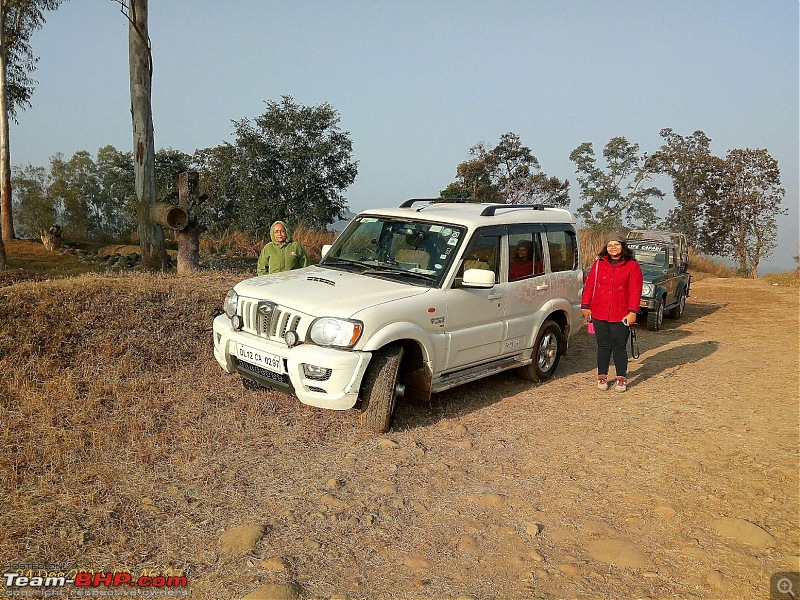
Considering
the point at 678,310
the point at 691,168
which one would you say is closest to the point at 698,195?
the point at 691,168

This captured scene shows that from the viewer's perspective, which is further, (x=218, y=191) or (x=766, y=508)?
(x=218, y=191)

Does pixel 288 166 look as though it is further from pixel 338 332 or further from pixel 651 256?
pixel 338 332

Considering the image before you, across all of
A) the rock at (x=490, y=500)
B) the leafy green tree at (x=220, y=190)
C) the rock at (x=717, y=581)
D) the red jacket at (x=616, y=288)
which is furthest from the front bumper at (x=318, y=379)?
the leafy green tree at (x=220, y=190)

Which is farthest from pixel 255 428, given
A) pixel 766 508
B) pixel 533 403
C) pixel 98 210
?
pixel 98 210

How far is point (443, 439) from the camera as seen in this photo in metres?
5.82

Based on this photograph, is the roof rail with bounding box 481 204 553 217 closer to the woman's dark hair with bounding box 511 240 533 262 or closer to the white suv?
the white suv

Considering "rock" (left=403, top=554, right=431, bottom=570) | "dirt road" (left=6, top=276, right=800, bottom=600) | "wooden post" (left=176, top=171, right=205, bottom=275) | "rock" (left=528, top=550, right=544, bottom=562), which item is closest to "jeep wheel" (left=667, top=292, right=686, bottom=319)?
"dirt road" (left=6, top=276, right=800, bottom=600)

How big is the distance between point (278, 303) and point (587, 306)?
390 cm

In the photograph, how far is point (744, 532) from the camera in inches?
169

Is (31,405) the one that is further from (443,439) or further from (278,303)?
(443,439)

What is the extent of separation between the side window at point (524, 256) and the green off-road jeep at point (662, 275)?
5.60 metres

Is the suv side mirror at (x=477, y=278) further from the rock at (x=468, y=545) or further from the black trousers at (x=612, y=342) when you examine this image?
the rock at (x=468, y=545)

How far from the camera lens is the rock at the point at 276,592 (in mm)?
3340

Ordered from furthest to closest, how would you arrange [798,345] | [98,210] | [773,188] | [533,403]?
[773,188], [98,210], [798,345], [533,403]
